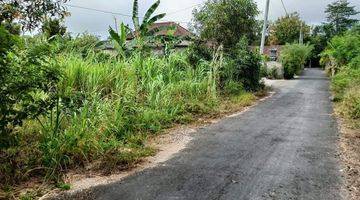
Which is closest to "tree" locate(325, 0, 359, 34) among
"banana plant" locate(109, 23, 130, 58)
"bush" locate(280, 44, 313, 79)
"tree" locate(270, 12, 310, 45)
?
"tree" locate(270, 12, 310, 45)

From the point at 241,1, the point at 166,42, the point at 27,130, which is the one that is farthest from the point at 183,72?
the point at 241,1

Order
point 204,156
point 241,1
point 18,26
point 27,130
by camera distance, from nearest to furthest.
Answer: point 18,26 → point 27,130 → point 204,156 → point 241,1

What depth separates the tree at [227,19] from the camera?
22875 mm

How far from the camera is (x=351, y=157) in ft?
23.2

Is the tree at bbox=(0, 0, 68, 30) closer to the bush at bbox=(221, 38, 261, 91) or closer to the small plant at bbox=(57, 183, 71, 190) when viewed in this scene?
the small plant at bbox=(57, 183, 71, 190)

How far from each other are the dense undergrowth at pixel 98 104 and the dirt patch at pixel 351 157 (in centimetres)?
320

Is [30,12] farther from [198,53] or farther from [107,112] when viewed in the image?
[198,53]

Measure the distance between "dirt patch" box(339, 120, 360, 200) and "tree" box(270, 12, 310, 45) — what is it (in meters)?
56.2

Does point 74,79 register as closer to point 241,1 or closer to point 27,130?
point 27,130

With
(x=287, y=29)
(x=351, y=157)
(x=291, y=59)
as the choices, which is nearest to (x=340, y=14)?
(x=287, y=29)

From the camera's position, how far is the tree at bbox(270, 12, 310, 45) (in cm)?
6412

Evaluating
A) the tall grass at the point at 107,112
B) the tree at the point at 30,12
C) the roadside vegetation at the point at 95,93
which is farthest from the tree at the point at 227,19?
the tree at the point at 30,12

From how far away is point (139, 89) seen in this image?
383 inches

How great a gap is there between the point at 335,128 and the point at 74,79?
6.53 meters
